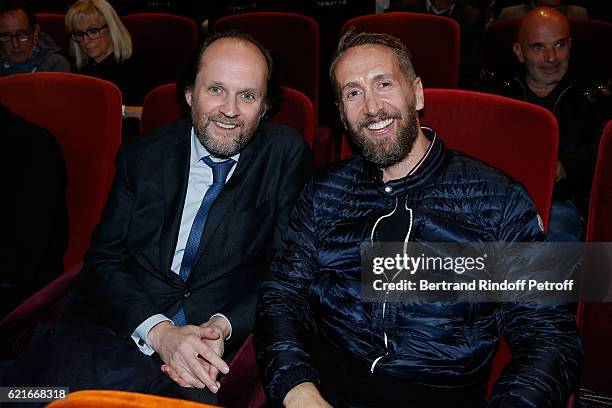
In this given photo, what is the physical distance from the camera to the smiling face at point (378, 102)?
162cm

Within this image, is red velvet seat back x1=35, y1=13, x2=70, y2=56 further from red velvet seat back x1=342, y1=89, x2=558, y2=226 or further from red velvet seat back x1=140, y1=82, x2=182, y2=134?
red velvet seat back x1=342, y1=89, x2=558, y2=226

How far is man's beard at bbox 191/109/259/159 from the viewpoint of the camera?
5.91ft

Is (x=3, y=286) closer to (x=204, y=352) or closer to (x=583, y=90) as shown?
(x=204, y=352)

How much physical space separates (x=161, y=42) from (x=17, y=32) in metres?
0.69

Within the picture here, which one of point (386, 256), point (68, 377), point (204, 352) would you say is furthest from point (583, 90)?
point (68, 377)

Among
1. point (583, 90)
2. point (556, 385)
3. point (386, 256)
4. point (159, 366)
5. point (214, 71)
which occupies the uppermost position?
point (214, 71)

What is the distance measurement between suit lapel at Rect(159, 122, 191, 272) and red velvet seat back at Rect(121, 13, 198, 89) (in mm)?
1590

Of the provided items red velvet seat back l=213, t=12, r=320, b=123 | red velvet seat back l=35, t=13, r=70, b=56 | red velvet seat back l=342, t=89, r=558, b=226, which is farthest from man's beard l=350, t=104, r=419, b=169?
red velvet seat back l=35, t=13, r=70, b=56

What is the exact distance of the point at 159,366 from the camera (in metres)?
1.65

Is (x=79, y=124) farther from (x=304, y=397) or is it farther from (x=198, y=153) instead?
(x=304, y=397)

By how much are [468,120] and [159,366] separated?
1020 millimetres

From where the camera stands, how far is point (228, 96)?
1.83 metres

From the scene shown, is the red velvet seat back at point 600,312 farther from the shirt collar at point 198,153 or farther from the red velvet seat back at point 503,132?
the shirt collar at point 198,153

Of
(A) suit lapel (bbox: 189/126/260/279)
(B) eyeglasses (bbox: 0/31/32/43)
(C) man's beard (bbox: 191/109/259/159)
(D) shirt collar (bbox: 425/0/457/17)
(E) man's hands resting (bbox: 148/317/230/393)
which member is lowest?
(E) man's hands resting (bbox: 148/317/230/393)
